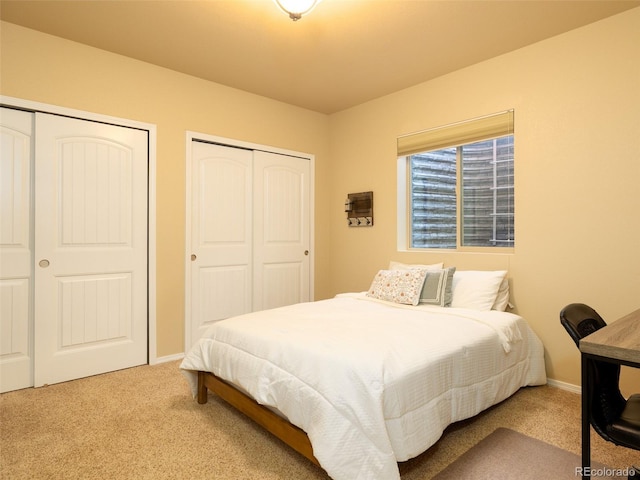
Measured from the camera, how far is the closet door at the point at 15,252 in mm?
2623

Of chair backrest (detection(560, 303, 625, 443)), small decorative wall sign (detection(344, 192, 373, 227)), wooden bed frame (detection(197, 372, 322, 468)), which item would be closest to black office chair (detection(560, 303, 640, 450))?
chair backrest (detection(560, 303, 625, 443))

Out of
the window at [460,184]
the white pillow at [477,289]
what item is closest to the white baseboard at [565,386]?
the white pillow at [477,289]

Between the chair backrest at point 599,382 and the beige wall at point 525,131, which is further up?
the beige wall at point 525,131

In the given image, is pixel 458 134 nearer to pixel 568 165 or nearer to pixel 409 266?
pixel 568 165

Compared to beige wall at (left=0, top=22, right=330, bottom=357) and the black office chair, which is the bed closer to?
the black office chair

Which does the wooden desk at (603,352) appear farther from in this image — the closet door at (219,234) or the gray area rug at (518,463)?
the closet door at (219,234)

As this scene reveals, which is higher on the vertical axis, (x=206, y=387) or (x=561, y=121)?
(x=561, y=121)

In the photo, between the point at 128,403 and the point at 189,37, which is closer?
the point at 128,403

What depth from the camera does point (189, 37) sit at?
2785mm

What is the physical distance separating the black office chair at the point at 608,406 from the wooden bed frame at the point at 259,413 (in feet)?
3.65

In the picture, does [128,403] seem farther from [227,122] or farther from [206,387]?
[227,122]

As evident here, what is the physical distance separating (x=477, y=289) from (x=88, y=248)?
119 inches

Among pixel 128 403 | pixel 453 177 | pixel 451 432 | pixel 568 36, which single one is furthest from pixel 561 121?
pixel 128 403

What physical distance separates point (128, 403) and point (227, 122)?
255 cm
